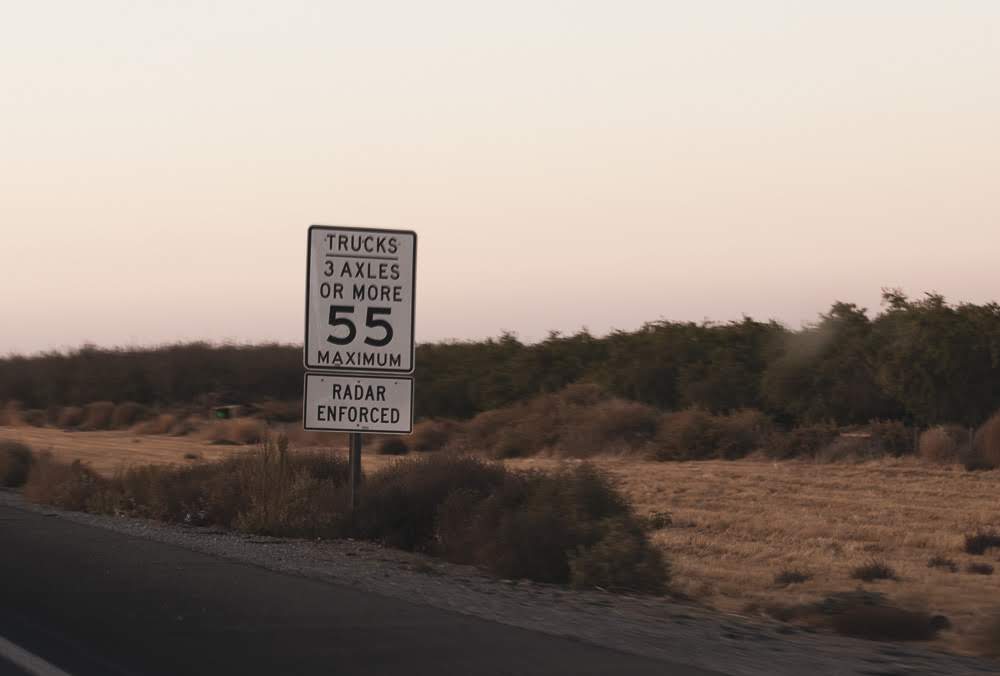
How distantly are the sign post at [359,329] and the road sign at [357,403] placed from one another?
0.05 ft

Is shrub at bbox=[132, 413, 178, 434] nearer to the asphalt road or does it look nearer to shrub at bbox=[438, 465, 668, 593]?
shrub at bbox=[438, 465, 668, 593]

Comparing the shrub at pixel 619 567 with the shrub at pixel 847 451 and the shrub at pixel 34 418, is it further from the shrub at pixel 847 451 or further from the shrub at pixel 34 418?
the shrub at pixel 34 418

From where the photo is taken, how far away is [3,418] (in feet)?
276

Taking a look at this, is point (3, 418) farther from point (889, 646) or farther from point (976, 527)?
point (889, 646)

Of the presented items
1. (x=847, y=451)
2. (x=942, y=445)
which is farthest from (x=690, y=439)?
(x=942, y=445)

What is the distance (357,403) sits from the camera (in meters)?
20.0

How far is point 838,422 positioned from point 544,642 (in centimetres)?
3863

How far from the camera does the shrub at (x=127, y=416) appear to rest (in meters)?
75.7

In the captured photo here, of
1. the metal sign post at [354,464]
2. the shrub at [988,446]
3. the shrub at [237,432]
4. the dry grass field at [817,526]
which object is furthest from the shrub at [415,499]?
the shrub at [237,432]

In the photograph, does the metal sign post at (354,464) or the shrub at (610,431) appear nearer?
the metal sign post at (354,464)

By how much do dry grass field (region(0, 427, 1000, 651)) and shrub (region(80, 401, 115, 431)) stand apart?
30.0 meters

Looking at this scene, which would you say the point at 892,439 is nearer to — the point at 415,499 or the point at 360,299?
the point at 415,499

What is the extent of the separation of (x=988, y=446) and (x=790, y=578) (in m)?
22.1

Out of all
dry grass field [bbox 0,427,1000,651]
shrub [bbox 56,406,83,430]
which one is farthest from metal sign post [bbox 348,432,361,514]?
shrub [bbox 56,406,83,430]
